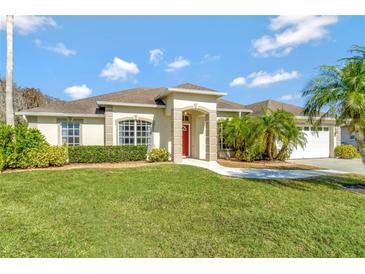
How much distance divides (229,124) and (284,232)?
39.1ft

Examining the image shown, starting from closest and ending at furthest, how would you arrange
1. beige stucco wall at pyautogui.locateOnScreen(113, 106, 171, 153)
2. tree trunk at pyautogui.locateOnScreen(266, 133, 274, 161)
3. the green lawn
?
the green lawn, beige stucco wall at pyautogui.locateOnScreen(113, 106, 171, 153), tree trunk at pyautogui.locateOnScreen(266, 133, 274, 161)

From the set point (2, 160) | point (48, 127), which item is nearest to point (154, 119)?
point (48, 127)

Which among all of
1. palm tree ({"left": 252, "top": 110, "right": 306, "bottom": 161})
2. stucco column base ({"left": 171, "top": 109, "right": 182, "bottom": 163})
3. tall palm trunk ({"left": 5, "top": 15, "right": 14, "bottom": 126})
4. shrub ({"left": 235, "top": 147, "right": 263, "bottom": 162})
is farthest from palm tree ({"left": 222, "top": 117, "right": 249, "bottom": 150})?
tall palm trunk ({"left": 5, "top": 15, "right": 14, "bottom": 126})

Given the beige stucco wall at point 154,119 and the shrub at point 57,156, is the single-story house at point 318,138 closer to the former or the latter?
the beige stucco wall at point 154,119

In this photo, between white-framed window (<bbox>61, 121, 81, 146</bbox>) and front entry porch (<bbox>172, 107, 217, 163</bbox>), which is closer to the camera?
front entry porch (<bbox>172, 107, 217, 163</bbox>)

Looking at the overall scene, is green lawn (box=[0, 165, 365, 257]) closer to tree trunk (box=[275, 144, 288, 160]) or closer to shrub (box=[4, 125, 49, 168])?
shrub (box=[4, 125, 49, 168])

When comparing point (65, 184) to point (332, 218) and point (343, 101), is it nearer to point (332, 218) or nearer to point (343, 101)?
point (332, 218)

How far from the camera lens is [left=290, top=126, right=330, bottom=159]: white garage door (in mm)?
18594

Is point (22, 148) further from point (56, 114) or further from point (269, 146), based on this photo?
point (269, 146)

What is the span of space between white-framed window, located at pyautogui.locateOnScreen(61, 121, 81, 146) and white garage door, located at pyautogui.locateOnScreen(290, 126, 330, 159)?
16.4 m

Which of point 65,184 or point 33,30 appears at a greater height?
point 33,30

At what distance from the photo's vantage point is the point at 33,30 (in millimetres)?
11172
